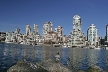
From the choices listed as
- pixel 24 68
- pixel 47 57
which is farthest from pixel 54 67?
pixel 47 57

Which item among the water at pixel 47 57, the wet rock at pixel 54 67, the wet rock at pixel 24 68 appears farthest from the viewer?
the water at pixel 47 57

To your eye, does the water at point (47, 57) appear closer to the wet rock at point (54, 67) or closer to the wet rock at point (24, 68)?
the wet rock at point (54, 67)

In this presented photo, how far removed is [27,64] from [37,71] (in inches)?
68.8

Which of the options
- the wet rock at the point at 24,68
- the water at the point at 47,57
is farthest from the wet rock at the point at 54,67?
the water at the point at 47,57

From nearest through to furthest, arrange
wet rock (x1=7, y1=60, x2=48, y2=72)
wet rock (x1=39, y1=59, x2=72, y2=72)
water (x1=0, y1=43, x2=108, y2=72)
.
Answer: wet rock (x1=7, y1=60, x2=48, y2=72) → wet rock (x1=39, y1=59, x2=72, y2=72) → water (x1=0, y1=43, x2=108, y2=72)

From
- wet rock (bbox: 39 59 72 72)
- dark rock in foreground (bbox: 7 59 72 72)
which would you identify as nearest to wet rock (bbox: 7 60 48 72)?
dark rock in foreground (bbox: 7 59 72 72)

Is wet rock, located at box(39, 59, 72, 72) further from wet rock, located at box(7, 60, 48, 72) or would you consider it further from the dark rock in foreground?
wet rock, located at box(7, 60, 48, 72)

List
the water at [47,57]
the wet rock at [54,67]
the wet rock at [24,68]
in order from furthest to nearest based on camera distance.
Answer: the water at [47,57]
the wet rock at [54,67]
the wet rock at [24,68]

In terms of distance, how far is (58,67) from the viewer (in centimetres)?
2914

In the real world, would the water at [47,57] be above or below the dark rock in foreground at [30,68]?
below

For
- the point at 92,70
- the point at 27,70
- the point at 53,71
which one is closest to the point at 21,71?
the point at 27,70

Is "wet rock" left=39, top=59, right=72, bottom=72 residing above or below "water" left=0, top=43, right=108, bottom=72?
above

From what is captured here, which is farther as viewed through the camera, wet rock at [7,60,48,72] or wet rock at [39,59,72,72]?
wet rock at [39,59,72,72]

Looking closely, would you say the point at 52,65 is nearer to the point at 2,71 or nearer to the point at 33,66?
the point at 33,66
